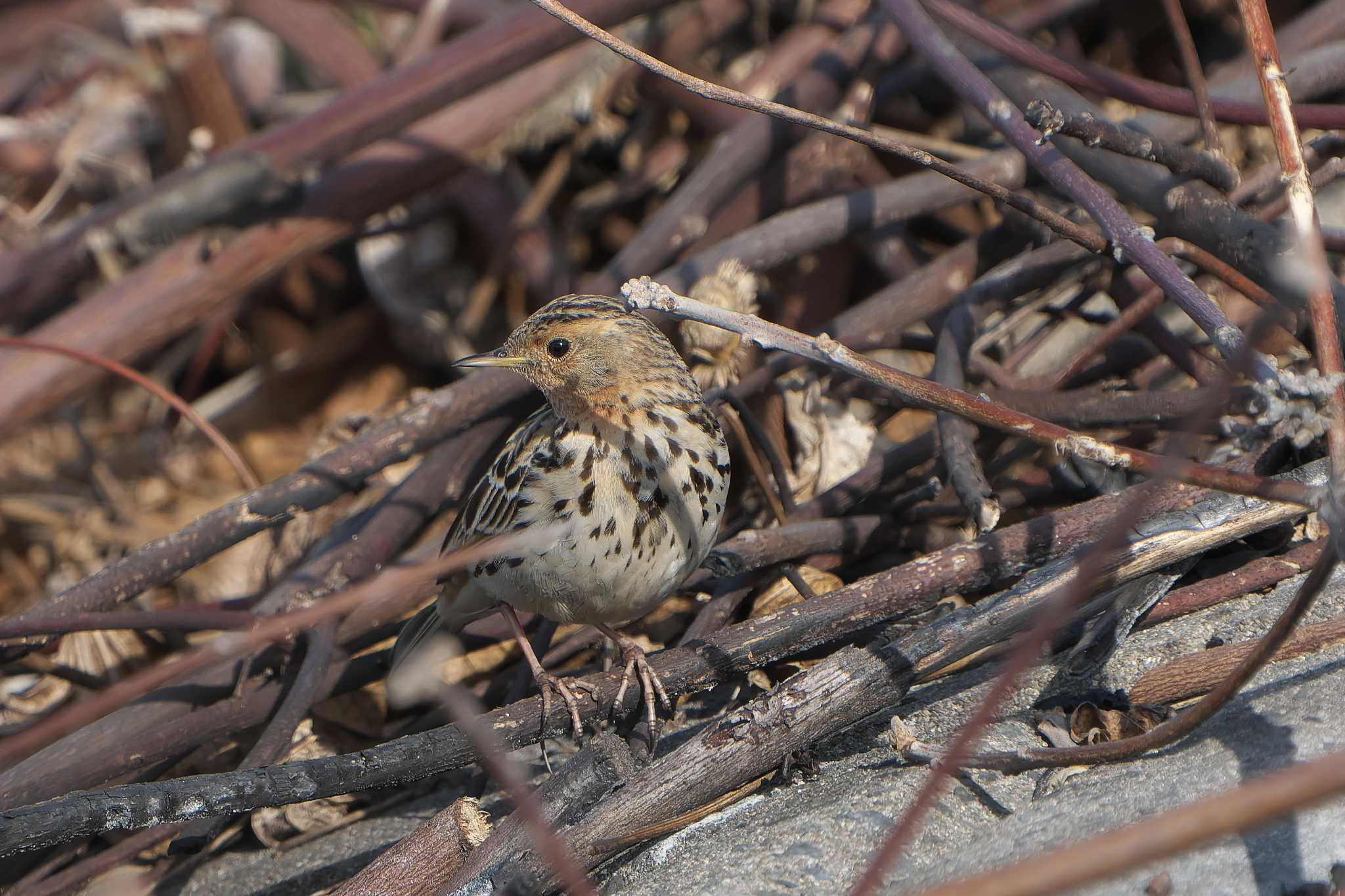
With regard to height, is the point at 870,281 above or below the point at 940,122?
below

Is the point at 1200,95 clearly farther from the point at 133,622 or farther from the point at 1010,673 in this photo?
the point at 133,622

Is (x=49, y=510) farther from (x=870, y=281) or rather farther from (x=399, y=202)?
(x=870, y=281)

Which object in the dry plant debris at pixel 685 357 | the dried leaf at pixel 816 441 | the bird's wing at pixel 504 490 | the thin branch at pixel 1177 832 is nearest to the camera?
the thin branch at pixel 1177 832

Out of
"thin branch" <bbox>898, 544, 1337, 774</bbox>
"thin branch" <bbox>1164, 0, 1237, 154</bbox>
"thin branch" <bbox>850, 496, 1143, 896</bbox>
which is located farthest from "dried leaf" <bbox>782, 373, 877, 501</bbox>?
"thin branch" <bbox>850, 496, 1143, 896</bbox>

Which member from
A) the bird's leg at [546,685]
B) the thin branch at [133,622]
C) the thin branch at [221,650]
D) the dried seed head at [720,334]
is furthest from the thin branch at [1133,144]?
the thin branch at [133,622]

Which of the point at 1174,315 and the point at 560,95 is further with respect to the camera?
the point at 560,95

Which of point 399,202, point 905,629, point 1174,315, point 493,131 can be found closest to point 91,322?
point 399,202

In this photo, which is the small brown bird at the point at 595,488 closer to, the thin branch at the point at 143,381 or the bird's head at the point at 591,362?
the bird's head at the point at 591,362
